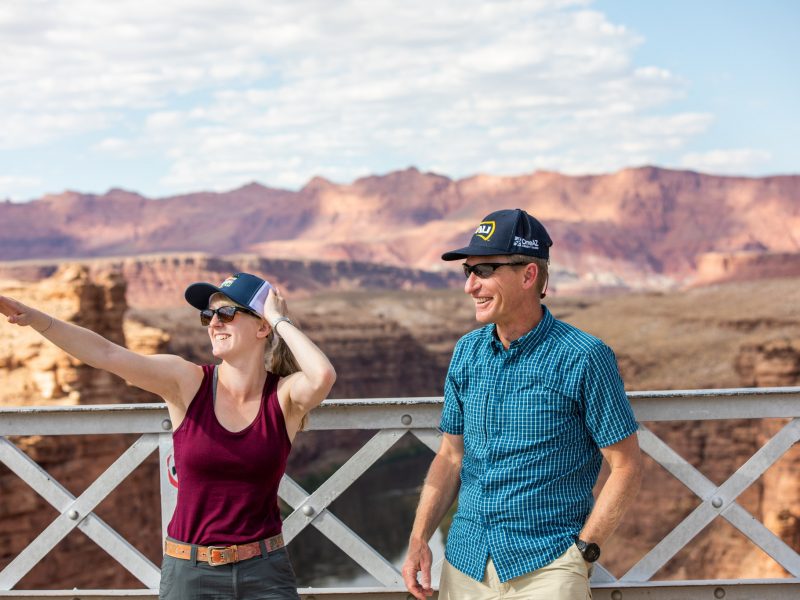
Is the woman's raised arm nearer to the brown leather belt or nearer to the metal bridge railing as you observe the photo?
the brown leather belt

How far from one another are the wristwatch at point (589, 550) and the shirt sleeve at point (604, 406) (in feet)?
0.90

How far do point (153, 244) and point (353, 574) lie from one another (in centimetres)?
13601

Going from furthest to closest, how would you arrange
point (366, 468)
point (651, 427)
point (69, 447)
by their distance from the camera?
point (651, 427) < point (69, 447) < point (366, 468)

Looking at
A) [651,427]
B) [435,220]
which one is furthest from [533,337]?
[435,220]

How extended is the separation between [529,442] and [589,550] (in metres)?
0.34

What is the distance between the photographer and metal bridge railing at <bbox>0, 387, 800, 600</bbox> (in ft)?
11.7

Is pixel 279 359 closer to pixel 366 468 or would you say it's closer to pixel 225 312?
pixel 225 312

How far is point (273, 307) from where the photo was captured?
123 inches

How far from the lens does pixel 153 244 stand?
169375 millimetres

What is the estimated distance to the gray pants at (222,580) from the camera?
294 centimetres

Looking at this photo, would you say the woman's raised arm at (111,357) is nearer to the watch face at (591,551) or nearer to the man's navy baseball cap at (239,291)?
the man's navy baseball cap at (239,291)

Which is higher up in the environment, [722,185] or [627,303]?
[722,185]

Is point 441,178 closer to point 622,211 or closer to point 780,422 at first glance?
point 622,211

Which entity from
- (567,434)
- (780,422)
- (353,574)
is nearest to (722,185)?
(353,574)
